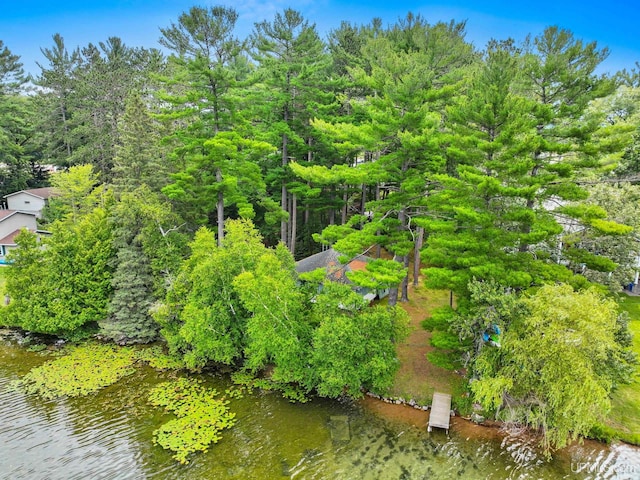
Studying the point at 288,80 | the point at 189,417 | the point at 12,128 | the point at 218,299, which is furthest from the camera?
the point at 12,128

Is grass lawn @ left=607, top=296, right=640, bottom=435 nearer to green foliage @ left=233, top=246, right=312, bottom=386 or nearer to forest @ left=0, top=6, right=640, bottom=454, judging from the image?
forest @ left=0, top=6, right=640, bottom=454

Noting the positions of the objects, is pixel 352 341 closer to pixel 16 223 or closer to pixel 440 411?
pixel 440 411

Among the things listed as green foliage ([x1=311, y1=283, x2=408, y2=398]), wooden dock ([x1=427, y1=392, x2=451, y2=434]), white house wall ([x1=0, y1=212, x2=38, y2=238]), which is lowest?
wooden dock ([x1=427, y1=392, x2=451, y2=434])

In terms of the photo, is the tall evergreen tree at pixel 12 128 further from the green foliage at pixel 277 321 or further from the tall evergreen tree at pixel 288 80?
the green foliage at pixel 277 321

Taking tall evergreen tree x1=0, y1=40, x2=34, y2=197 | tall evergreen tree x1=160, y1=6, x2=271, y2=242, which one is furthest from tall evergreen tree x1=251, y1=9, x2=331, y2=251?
tall evergreen tree x1=0, y1=40, x2=34, y2=197

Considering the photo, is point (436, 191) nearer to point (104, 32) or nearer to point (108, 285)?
point (108, 285)

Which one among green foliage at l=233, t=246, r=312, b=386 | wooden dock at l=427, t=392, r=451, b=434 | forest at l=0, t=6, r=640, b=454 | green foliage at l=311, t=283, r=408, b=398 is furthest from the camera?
green foliage at l=233, t=246, r=312, b=386

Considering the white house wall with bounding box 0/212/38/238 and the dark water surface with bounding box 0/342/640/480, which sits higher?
the white house wall with bounding box 0/212/38/238

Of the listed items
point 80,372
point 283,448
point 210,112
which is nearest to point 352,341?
point 283,448
